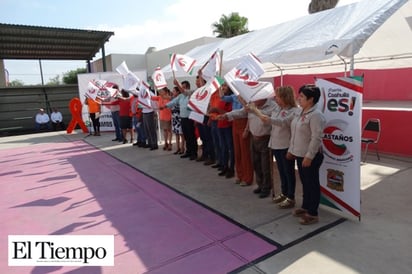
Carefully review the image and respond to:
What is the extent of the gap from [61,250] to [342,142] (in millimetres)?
3384

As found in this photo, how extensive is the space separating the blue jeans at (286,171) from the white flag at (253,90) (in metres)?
0.73

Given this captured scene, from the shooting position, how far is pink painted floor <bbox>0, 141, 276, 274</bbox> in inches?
121

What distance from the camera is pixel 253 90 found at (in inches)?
161

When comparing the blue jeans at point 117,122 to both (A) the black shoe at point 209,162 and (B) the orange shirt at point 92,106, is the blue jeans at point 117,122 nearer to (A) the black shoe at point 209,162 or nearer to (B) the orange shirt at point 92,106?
(B) the orange shirt at point 92,106

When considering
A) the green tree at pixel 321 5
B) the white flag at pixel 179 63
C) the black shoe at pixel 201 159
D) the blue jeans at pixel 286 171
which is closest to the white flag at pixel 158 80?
the white flag at pixel 179 63

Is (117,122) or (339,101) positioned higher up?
(339,101)

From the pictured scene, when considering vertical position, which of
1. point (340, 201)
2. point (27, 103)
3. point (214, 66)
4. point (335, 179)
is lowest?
point (340, 201)

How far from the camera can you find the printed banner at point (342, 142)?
3.41 metres

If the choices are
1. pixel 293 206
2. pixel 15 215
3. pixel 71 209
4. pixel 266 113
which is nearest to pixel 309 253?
pixel 293 206

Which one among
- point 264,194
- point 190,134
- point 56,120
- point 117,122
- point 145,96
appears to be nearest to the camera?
point 264,194

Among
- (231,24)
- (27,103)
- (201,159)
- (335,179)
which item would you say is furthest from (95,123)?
(231,24)

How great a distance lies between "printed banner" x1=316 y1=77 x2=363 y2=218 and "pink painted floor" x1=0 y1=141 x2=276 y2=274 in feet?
3.75

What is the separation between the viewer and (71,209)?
4.68 m

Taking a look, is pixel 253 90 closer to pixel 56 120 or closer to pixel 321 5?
pixel 321 5
